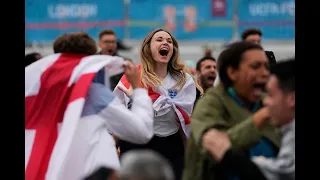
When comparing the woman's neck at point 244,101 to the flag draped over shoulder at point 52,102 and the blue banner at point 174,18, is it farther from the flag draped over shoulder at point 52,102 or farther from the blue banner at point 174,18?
the blue banner at point 174,18

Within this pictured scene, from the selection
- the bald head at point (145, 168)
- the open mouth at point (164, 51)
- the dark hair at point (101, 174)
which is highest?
the open mouth at point (164, 51)

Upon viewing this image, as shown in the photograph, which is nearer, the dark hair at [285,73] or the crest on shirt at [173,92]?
the dark hair at [285,73]

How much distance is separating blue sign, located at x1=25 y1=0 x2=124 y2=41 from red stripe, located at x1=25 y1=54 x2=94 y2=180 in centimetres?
1718

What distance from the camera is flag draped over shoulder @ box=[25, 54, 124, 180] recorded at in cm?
558

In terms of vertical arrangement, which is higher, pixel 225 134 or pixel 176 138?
pixel 225 134

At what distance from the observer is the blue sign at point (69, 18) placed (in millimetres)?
23031

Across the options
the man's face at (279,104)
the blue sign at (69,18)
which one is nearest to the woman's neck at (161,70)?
the man's face at (279,104)

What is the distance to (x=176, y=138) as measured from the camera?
8000mm

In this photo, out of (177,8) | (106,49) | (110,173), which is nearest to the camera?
(110,173)

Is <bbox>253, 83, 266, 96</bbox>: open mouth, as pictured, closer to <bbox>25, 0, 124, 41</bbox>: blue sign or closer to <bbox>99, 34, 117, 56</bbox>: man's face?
<bbox>99, 34, 117, 56</bbox>: man's face

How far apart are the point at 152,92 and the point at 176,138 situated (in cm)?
44

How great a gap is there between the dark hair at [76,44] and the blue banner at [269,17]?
17070 millimetres
